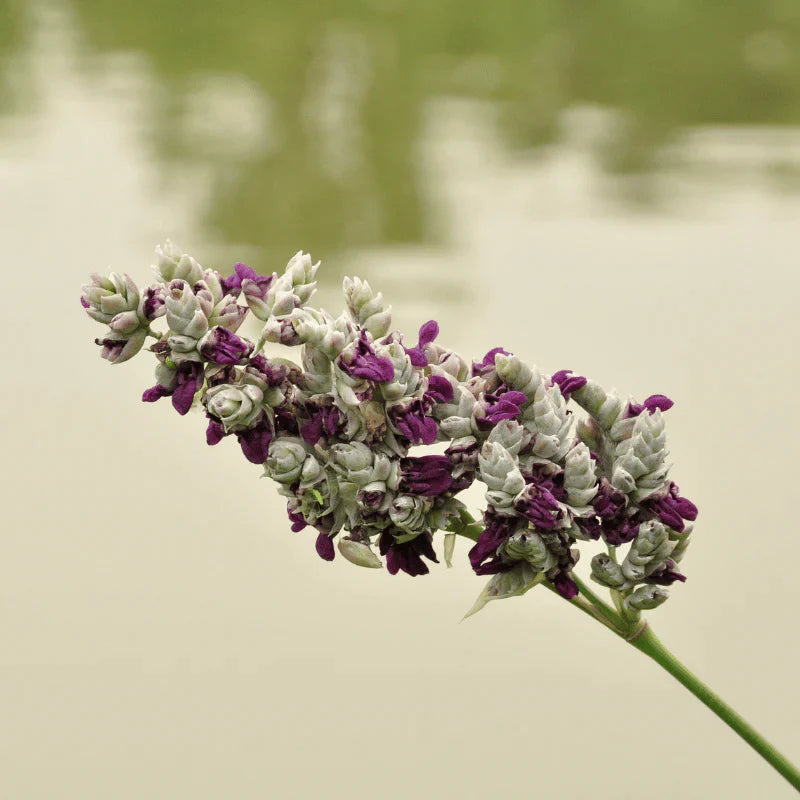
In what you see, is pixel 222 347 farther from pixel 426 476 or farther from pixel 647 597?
pixel 647 597

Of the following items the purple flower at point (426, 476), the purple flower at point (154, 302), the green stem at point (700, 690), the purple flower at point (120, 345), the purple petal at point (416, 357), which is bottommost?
the green stem at point (700, 690)

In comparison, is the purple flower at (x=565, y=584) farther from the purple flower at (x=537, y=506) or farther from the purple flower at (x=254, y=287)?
the purple flower at (x=254, y=287)

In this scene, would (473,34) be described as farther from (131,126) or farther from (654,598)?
(654,598)

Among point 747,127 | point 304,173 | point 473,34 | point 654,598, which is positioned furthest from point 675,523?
point 473,34

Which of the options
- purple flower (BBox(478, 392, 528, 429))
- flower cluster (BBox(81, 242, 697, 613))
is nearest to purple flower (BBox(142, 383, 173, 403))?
flower cluster (BBox(81, 242, 697, 613))

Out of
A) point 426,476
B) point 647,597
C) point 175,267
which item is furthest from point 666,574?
point 175,267

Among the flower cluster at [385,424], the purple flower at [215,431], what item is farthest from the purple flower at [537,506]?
the purple flower at [215,431]
